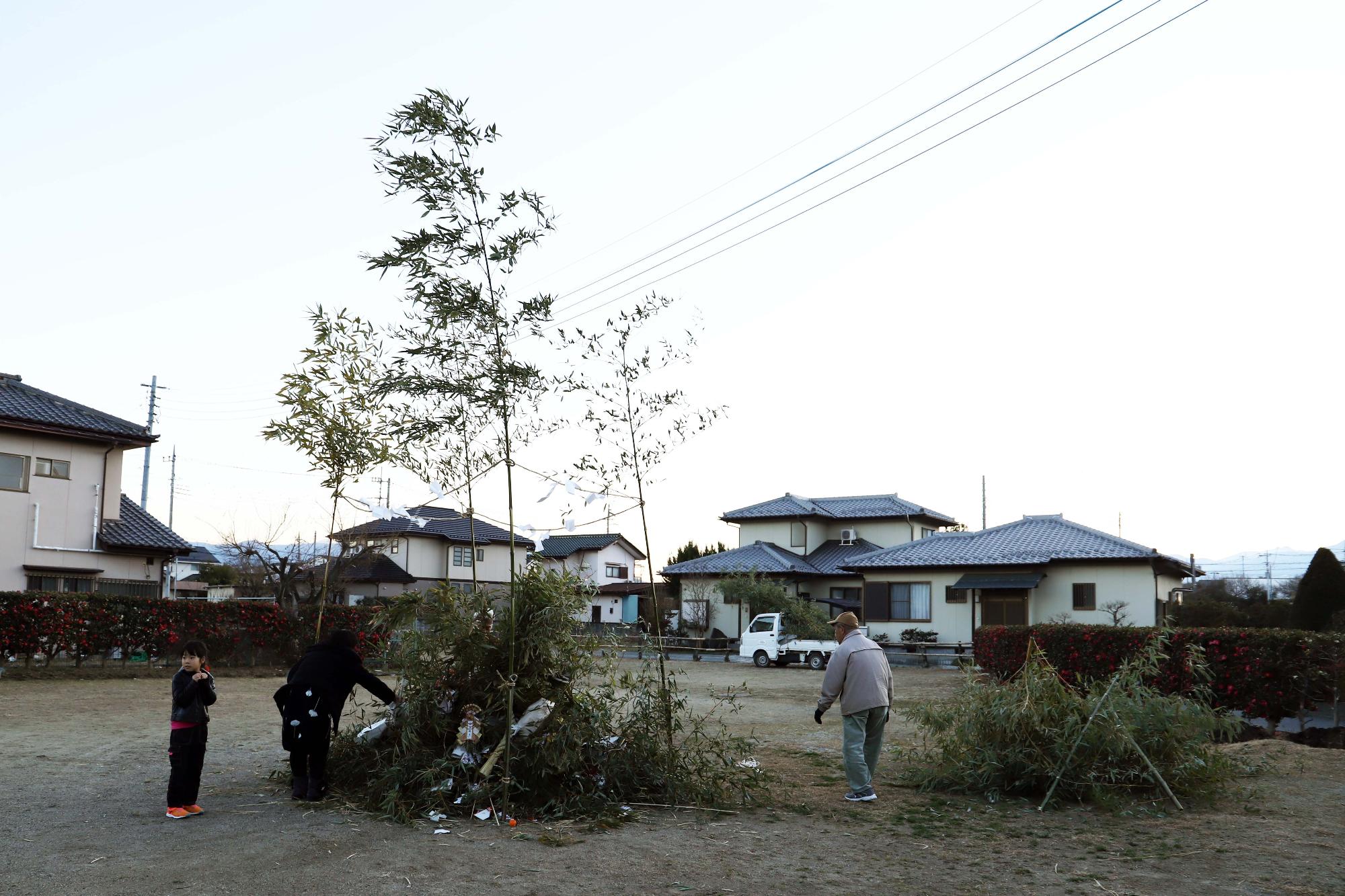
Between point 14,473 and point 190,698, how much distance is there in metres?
19.7

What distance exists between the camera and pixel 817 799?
7.80 metres

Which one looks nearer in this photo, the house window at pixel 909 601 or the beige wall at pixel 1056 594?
the beige wall at pixel 1056 594

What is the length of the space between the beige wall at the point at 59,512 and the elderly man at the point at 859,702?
2127cm

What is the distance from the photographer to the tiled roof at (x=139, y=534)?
23812 millimetres

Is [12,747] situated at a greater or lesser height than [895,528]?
lesser

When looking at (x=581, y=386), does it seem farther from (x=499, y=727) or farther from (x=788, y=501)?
(x=788, y=501)

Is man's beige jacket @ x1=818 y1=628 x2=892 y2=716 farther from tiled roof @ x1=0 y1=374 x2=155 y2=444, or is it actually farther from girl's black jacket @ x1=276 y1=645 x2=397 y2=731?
tiled roof @ x1=0 y1=374 x2=155 y2=444

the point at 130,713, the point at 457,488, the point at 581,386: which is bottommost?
the point at 130,713

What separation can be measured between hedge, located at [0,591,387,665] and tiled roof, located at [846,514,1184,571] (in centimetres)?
1720

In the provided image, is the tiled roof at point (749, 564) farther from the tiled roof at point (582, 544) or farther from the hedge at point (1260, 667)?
the hedge at point (1260, 667)

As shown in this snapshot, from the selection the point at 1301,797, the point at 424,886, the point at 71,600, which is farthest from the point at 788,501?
the point at 424,886

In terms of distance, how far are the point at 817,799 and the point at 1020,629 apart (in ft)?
40.9

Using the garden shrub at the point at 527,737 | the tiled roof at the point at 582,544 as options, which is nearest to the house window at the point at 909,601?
the tiled roof at the point at 582,544

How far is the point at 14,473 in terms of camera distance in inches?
890
